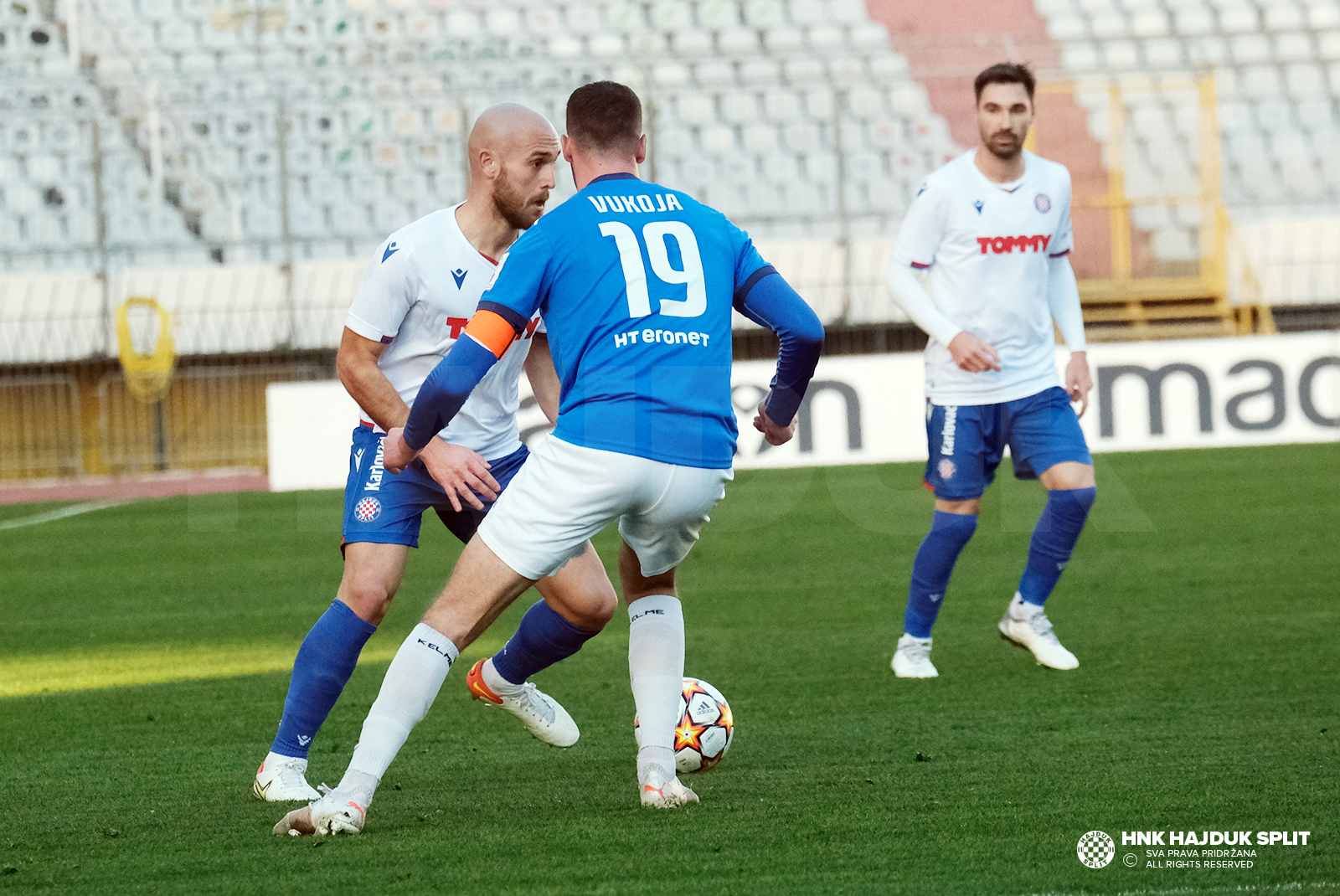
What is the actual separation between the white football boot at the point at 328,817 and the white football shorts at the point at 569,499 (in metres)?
0.62

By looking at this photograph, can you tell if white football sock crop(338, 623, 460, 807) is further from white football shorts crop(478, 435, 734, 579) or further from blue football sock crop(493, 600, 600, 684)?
blue football sock crop(493, 600, 600, 684)

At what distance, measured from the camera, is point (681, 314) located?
11.3ft

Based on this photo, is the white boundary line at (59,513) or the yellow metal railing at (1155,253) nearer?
the white boundary line at (59,513)

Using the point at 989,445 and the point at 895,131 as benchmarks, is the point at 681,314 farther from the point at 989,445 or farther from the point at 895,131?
the point at 895,131

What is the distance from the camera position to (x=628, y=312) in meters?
3.39

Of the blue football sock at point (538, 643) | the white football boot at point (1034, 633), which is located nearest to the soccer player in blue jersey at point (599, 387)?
the blue football sock at point (538, 643)

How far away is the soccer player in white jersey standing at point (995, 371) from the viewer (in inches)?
215

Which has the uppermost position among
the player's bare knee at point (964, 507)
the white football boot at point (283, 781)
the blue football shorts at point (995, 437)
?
the blue football shorts at point (995, 437)

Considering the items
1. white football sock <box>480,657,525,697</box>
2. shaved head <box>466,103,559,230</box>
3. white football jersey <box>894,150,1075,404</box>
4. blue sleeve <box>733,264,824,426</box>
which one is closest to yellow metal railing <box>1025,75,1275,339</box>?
white football jersey <box>894,150,1075,404</box>

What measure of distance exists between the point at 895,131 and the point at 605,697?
1440cm

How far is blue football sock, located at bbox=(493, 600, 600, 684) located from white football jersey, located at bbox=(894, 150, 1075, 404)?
199 cm

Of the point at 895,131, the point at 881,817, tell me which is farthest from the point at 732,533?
the point at 895,131

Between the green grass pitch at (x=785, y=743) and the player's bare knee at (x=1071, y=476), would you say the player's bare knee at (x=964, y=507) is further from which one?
the green grass pitch at (x=785, y=743)

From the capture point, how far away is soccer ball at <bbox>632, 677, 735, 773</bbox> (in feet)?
13.4
